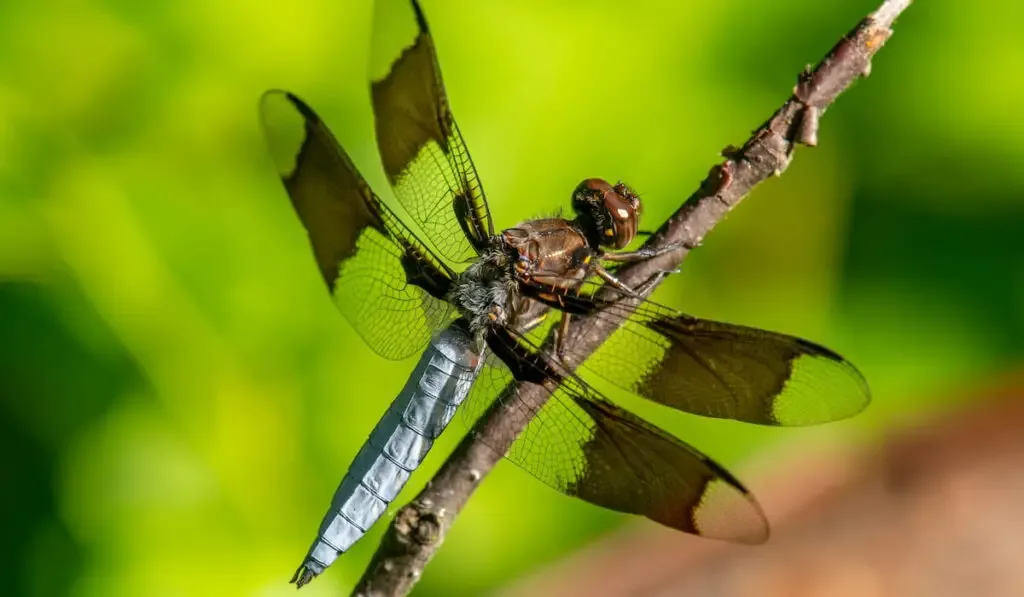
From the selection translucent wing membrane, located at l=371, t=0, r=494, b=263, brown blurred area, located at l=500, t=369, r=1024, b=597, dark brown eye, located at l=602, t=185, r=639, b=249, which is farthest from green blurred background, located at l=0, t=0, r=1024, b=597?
brown blurred area, located at l=500, t=369, r=1024, b=597

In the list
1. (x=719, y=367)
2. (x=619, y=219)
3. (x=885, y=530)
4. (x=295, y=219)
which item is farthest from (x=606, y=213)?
(x=885, y=530)

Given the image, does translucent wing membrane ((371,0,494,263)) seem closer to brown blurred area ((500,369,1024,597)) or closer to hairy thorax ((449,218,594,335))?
hairy thorax ((449,218,594,335))

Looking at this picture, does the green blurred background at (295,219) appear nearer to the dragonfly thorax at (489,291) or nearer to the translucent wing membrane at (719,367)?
the dragonfly thorax at (489,291)

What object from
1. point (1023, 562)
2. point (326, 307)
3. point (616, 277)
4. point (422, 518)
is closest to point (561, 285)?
point (616, 277)

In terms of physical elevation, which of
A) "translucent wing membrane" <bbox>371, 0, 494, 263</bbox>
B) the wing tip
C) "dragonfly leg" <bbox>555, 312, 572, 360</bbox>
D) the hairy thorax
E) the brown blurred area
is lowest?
"dragonfly leg" <bbox>555, 312, 572, 360</bbox>

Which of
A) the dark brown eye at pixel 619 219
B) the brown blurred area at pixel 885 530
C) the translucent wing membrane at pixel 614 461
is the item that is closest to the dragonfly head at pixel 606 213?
the dark brown eye at pixel 619 219

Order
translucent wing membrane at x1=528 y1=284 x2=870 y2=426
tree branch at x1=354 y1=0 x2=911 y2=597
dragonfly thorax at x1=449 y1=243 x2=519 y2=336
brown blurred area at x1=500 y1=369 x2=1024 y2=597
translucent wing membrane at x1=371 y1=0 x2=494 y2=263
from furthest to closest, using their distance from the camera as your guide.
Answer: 1. brown blurred area at x1=500 y1=369 x2=1024 y2=597
2. translucent wing membrane at x1=371 y1=0 x2=494 y2=263
3. dragonfly thorax at x1=449 y1=243 x2=519 y2=336
4. translucent wing membrane at x1=528 y1=284 x2=870 y2=426
5. tree branch at x1=354 y1=0 x2=911 y2=597

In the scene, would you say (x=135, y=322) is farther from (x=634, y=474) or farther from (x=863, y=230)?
(x=863, y=230)
